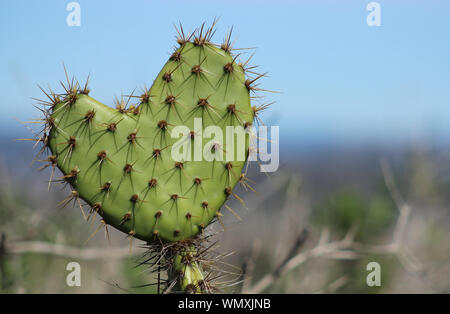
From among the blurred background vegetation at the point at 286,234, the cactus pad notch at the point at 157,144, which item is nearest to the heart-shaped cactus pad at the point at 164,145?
the cactus pad notch at the point at 157,144

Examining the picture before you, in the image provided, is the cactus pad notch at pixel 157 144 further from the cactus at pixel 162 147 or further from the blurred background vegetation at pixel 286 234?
the blurred background vegetation at pixel 286 234

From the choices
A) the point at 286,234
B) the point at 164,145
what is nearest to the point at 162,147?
the point at 164,145

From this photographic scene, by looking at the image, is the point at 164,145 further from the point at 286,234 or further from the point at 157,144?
the point at 286,234

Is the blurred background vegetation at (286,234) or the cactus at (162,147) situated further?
the blurred background vegetation at (286,234)

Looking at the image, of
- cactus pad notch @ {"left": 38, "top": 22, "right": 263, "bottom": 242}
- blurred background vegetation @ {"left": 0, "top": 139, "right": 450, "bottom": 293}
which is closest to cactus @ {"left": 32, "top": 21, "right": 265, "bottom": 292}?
cactus pad notch @ {"left": 38, "top": 22, "right": 263, "bottom": 242}

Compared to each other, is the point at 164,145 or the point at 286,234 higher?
the point at 164,145

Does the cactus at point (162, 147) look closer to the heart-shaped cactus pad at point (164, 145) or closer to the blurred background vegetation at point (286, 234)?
the heart-shaped cactus pad at point (164, 145)

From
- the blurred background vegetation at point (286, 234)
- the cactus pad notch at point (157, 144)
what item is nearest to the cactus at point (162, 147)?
the cactus pad notch at point (157, 144)

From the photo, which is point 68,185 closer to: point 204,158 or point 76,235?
point 204,158
